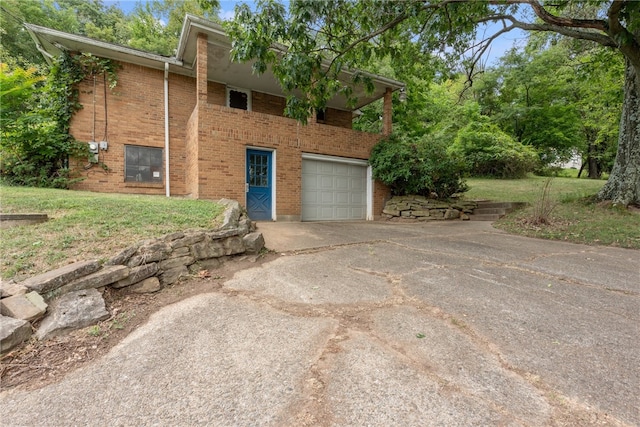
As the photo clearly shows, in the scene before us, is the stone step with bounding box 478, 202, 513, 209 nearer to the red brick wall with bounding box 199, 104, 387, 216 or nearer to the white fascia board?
the red brick wall with bounding box 199, 104, 387, 216

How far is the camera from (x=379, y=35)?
567 cm

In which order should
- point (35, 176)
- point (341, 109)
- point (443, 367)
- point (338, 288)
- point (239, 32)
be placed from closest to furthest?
1. point (443, 367)
2. point (338, 288)
3. point (239, 32)
4. point (35, 176)
5. point (341, 109)

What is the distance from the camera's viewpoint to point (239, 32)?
4.49m

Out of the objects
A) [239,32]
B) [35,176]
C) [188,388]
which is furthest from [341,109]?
[188,388]

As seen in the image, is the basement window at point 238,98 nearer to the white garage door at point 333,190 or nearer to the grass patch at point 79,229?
the white garage door at point 333,190

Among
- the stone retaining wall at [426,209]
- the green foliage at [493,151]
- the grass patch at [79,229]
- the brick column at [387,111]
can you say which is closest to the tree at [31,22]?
the grass patch at [79,229]

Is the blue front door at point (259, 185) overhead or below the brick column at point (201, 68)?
below

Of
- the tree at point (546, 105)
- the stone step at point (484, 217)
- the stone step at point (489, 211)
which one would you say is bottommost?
the stone step at point (484, 217)

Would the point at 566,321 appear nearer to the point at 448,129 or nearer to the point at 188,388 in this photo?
the point at 188,388

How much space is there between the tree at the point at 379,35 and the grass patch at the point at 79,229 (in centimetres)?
261

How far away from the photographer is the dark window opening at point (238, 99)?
9.49 metres

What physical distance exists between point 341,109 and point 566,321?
10782 mm

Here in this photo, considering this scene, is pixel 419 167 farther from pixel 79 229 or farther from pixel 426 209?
pixel 79 229

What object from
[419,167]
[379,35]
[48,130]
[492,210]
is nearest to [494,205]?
[492,210]
